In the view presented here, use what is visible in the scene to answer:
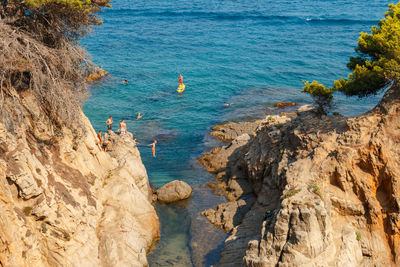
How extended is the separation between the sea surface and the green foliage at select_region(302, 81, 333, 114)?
10811 mm

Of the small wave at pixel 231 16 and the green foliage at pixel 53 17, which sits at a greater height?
the green foliage at pixel 53 17

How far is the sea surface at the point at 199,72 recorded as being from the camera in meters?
→ 29.8

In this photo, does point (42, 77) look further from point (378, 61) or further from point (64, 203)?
point (378, 61)

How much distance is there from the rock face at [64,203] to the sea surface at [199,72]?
2.93m

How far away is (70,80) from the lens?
22.6 metres

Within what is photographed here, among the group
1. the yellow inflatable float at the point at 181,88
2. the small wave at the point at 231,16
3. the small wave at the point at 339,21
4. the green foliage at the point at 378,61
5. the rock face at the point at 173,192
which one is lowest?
the rock face at the point at 173,192

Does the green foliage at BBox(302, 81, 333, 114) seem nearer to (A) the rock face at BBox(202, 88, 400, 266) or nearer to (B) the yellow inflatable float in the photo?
(A) the rock face at BBox(202, 88, 400, 266)

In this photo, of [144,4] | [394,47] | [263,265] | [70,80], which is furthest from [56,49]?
[144,4]

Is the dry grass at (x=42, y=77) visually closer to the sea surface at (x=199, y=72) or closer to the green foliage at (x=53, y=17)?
the green foliage at (x=53, y=17)

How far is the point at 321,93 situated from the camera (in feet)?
85.5

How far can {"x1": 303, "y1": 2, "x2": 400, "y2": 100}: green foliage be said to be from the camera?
66.4 ft

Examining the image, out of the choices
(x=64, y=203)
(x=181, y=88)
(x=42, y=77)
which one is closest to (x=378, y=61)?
(x=42, y=77)

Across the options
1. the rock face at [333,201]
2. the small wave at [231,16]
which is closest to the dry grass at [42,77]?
the rock face at [333,201]

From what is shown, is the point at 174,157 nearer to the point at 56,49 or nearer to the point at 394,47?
the point at 56,49
